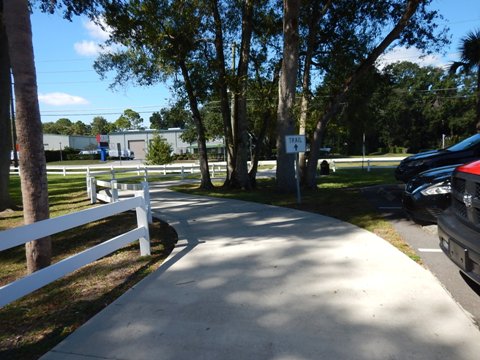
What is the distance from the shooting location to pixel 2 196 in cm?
1299

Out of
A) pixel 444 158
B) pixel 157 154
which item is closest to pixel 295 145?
pixel 444 158

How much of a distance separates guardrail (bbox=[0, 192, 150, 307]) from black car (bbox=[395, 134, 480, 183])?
8.37 meters

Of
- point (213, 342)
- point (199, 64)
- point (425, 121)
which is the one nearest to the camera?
point (213, 342)

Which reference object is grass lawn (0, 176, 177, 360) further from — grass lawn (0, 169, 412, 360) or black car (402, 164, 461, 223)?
black car (402, 164, 461, 223)

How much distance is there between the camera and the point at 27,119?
555cm

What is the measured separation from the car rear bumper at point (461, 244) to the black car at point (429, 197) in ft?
6.03

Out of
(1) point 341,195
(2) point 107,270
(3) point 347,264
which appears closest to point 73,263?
(2) point 107,270

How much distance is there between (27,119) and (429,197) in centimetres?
612

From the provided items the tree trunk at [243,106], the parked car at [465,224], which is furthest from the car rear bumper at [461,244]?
the tree trunk at [243,106]

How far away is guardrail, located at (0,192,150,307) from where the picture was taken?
3672 millimetres

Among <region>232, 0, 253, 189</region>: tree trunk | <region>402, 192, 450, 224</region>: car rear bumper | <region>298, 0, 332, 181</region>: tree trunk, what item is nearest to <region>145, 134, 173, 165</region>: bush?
<region>232, 0, 253, 189</region>: tree trunk

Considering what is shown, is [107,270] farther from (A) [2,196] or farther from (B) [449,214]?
(A) [2,196]

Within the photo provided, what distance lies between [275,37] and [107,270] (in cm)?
1316

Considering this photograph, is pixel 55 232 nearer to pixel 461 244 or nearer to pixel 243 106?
pixel 461 244
